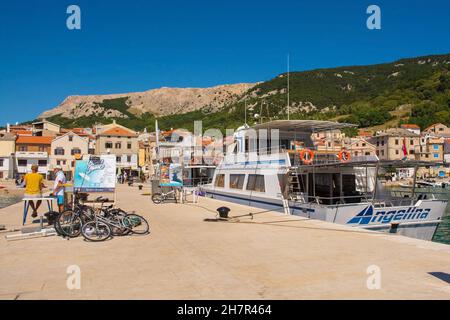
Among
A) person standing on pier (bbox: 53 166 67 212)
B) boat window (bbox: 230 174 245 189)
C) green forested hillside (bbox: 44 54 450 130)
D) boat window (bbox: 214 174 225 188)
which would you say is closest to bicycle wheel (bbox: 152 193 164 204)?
boat window (bbox: 230 174 245 189)

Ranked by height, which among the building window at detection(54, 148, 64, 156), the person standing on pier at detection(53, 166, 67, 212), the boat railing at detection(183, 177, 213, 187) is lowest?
the boat railing at detection(183, 177, 213, 187)

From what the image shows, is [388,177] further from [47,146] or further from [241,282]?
[241,282]

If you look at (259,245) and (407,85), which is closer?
(259,245)

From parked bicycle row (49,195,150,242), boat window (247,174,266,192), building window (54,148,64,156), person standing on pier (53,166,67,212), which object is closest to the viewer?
parked bicycle row (49,195,150,242)

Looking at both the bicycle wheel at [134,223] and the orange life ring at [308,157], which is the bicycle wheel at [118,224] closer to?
the bicycle wheel at [134,223]

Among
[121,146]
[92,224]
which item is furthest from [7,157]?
[92,224]

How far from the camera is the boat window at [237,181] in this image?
20.0 m

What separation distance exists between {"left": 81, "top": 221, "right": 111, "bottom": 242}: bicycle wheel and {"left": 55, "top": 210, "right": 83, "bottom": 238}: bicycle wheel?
27 cm

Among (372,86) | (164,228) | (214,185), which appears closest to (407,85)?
(372,86)

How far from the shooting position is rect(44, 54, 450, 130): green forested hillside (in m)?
130

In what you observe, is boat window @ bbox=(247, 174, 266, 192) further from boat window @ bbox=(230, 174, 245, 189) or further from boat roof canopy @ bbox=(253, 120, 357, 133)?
boat roof canopy @ bbox=(253, 120, 357, 133)

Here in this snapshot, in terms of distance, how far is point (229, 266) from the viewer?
20.7ft
